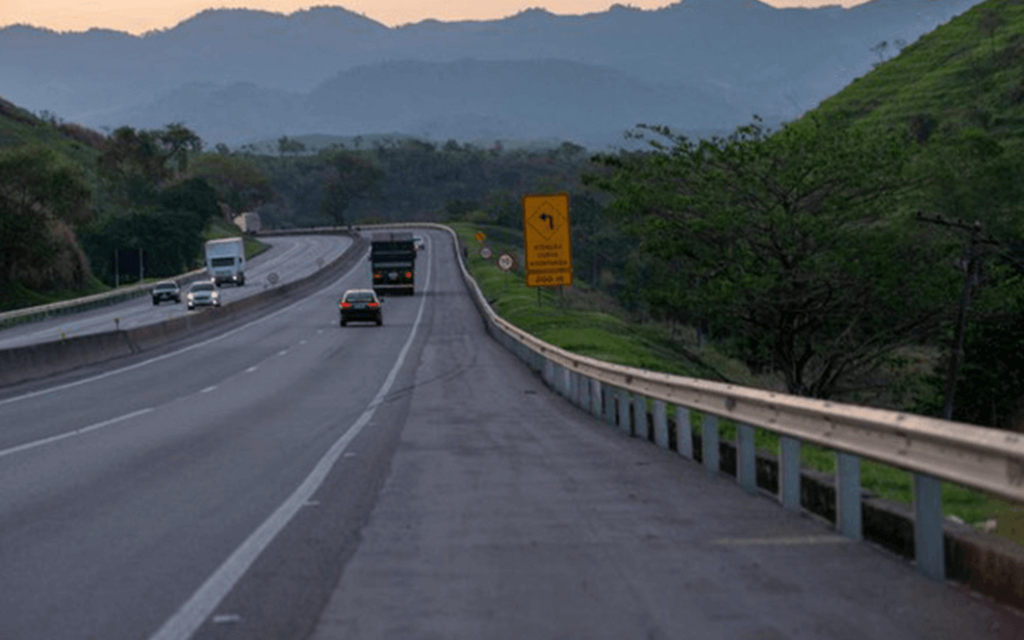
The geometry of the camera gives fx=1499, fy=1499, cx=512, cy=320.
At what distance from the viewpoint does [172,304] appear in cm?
8719

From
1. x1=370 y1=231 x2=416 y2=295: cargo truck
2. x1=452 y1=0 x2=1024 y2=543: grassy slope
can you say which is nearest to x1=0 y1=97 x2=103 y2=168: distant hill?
x1=452 y1=0 x2=1024 y2=543: grassy slope

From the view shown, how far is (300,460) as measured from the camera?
15953 mm

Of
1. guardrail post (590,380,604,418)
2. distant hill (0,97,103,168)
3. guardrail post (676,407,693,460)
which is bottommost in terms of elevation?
guardrail post (590,380,604,418)

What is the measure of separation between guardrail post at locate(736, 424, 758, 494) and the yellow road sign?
28.8m

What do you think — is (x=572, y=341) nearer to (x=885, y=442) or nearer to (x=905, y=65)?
(x=885, y=442)

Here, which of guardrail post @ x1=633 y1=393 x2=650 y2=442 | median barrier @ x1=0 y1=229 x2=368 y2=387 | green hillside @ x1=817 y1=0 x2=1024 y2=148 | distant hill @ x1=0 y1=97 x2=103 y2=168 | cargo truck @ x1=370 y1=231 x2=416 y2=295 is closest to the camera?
guardrail post @ x1=633 y1=393 x2=650 y2=442

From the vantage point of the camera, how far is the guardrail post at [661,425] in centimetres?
1670

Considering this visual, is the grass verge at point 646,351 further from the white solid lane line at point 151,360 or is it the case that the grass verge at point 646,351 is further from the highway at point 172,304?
the highway at point 172,304

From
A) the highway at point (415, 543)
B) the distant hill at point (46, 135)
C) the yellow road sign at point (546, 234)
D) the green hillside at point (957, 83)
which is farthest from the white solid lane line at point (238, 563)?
the distant hill at point (46, 135)

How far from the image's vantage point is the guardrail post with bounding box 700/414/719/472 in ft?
45.9

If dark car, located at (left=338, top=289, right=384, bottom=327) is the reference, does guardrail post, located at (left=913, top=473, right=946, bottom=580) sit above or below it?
above

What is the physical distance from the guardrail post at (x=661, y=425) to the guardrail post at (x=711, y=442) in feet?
7.86

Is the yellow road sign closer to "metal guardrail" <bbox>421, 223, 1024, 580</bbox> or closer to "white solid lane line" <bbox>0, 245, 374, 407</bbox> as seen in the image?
"white solid lane line" <bbox>0, 245, 374, 407</bbox>

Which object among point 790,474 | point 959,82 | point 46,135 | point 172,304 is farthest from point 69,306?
point 959,82
